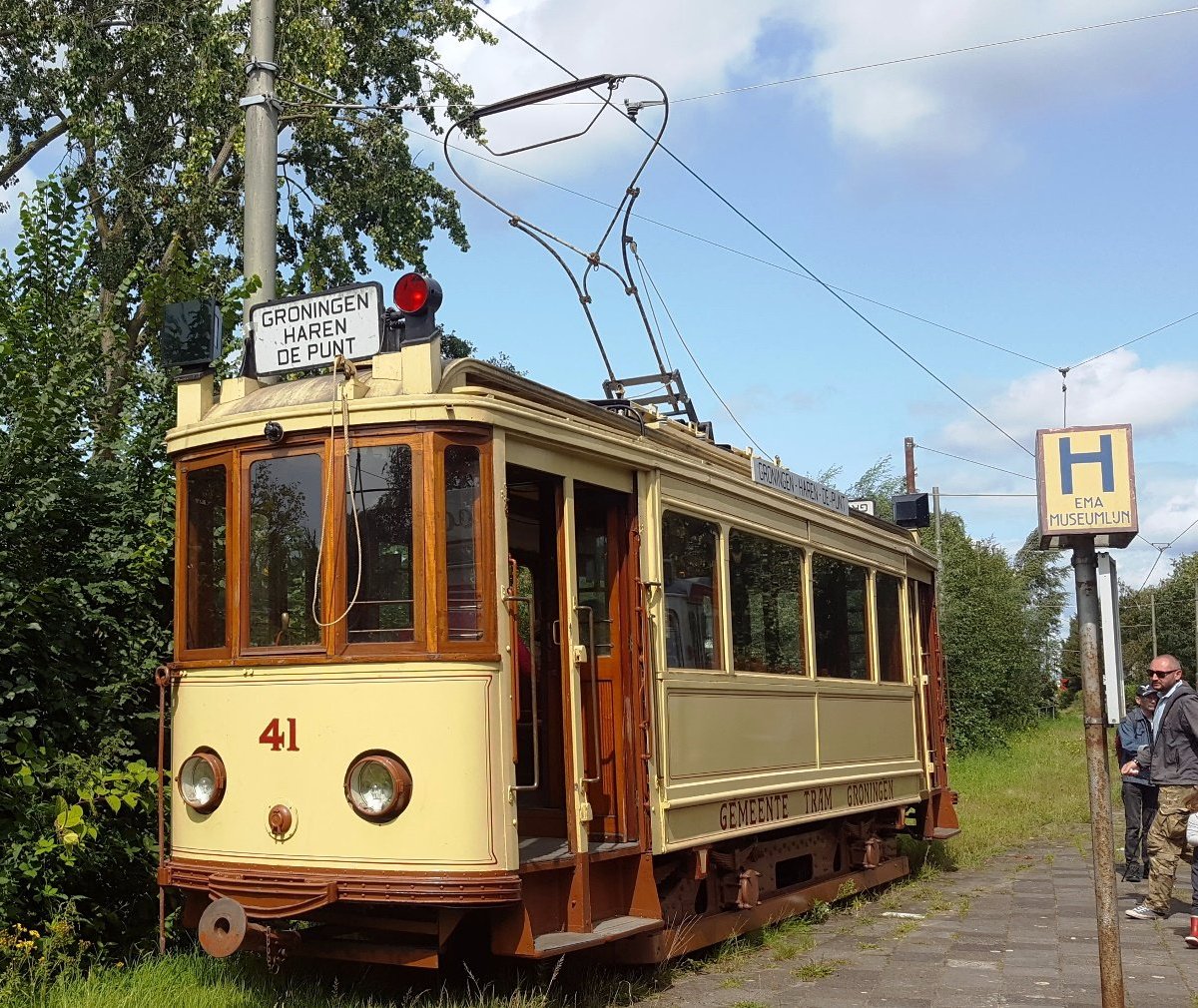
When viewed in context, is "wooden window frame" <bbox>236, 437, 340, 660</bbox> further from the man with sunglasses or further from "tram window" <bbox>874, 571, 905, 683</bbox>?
the man with sunglasses

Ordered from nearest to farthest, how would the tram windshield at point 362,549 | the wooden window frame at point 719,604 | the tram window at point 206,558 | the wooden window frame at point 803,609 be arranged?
the tram windshield at point 362,549 < the tram window at point 206,558 < the wooden window frame at point 719,604 < the wooden window frame at point 803,609

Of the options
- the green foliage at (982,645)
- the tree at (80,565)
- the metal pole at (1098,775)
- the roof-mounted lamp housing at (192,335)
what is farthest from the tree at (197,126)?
the green foliage at (982,645)

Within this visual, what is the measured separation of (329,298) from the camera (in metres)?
6.59

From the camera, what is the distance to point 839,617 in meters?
10.1

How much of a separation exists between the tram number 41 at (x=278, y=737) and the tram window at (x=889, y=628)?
613cm

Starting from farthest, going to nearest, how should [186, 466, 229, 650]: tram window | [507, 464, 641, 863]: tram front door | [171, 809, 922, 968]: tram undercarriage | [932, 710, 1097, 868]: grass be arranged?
[932, 710, 1097, 868]: grass < [507, 464, 641, 863]: tram front door < [186, 466, 229, 650]: tram window < [171, 809, 922, 968]: tram undercarriage

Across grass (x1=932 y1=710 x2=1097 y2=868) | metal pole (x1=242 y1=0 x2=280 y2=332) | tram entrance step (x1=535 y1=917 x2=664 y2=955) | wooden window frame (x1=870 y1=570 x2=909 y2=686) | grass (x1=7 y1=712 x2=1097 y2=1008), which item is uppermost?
metal pole (x1=242 y1=0 x2=280 y2=332)

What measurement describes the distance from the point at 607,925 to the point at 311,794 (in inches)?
65.1

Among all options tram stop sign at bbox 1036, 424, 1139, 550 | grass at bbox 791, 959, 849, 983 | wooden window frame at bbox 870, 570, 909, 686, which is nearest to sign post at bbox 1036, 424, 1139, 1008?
tram stop sign at bbox 1036, 424, 1139, 550

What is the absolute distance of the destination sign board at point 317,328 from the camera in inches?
252

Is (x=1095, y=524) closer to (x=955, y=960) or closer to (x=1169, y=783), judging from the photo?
(x=955, y=960)

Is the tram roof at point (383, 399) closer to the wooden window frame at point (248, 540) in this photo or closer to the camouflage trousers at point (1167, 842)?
the wooden window frame at point (248, 540)

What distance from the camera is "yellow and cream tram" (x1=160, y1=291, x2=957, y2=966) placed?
19.1 ft

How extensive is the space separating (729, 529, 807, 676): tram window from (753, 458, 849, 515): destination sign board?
41cm
